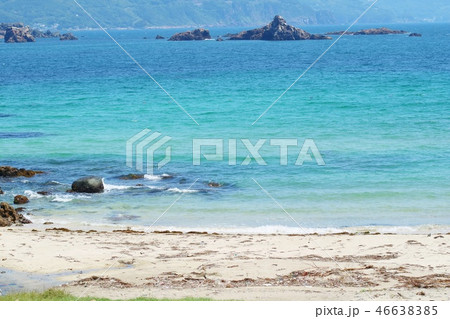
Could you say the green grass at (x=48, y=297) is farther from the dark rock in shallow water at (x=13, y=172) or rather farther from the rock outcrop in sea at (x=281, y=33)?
the rock outcrop in sea at (x=281, y=33)

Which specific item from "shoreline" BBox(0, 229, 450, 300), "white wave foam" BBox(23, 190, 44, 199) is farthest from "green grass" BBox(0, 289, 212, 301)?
"white wave foam" BBox(23, 190, 44, 199)

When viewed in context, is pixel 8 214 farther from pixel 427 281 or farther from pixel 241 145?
pixel 241 145

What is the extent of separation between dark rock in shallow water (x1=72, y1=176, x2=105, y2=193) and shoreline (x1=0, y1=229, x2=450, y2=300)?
5456 mm

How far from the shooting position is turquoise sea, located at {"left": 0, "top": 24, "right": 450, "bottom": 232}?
23.0m

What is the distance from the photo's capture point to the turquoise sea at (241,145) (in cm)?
2303

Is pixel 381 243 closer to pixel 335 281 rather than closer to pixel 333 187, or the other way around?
pixel 335 281

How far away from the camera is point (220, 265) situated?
15.5 meters

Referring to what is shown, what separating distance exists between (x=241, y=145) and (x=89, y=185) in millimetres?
11997

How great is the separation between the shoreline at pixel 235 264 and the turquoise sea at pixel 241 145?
9.33 ft

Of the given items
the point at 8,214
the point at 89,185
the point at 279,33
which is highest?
the point at 279,33

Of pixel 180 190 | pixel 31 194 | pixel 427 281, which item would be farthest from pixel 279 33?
pixel 427 281

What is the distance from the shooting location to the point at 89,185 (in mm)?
25312

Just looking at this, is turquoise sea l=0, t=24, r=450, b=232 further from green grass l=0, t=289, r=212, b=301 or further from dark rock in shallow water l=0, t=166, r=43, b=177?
green grass l=0, t=289, r=212, b=301

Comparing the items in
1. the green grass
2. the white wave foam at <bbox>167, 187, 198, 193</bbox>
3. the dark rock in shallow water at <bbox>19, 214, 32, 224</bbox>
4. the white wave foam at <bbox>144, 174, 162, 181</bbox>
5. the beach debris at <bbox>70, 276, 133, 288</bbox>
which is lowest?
the dark rock in shallow water at <bbox>19, 214, 32, 224</bbox>
